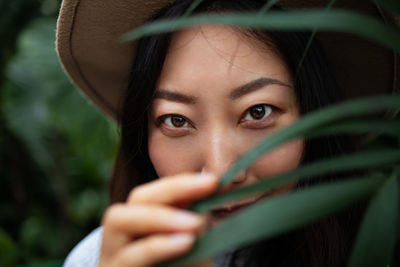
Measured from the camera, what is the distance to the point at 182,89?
2.84 feet

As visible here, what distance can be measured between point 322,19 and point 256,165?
458 mm

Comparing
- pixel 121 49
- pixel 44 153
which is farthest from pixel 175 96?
pixel 44 153

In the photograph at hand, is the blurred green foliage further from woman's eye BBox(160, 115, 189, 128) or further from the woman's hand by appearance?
the woman's hand

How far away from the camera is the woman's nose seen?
81 cm

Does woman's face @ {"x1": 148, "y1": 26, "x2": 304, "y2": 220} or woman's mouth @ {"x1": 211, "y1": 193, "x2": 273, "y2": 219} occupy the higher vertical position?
woman's face @ {"x1": 148, "y1": 26, "x2": 304, "y2": 220}

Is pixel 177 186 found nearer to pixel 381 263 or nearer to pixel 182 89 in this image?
pixel 381 263

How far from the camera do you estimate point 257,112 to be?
875 millimetres

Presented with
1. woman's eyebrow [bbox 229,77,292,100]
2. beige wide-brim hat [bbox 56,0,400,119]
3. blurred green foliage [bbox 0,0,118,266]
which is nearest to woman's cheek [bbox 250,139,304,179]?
woman's eyebrow [bbox 229,77,292,100]

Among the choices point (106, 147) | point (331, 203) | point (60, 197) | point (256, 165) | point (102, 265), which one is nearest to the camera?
point (331, 203)

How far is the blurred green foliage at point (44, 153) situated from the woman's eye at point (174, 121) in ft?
4.23

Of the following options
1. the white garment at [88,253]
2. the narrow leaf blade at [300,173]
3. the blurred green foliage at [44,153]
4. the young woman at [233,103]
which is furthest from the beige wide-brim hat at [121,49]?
the blurred green foliage at [44,153]

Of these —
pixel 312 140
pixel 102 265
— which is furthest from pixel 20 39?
pixel 102 265

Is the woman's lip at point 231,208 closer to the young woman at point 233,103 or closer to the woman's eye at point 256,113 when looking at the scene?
the young woman at point 233,103

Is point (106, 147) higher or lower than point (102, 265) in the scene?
lower
